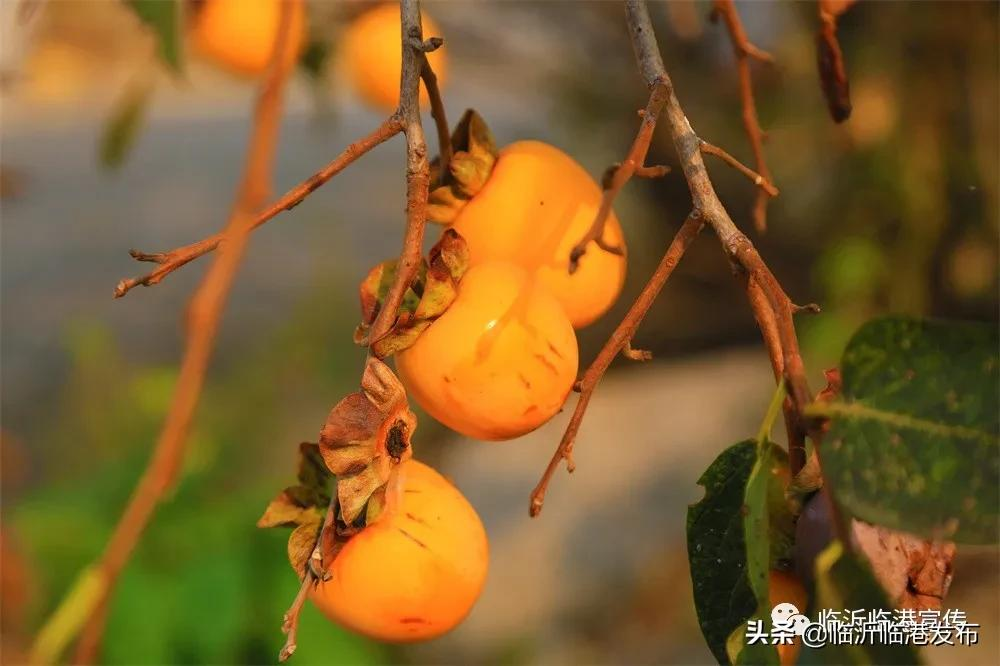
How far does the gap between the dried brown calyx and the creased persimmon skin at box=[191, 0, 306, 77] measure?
12.5 inches

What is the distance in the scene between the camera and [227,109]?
2.54 meters

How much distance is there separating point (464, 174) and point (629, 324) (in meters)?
0.10

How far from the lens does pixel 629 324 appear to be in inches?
12.0

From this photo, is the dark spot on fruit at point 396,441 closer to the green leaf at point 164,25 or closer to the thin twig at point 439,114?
the thin twig at point 439,114

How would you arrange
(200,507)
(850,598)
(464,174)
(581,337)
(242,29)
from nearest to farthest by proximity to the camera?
1. (850,598)
2. (464,174)
3. (242,29)
4. (200,507)
5. (581,337)

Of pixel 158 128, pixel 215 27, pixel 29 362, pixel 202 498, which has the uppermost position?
pixel 215 27

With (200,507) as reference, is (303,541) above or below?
above

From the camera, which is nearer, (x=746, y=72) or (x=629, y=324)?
(x=629, y=324)

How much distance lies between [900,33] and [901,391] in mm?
925

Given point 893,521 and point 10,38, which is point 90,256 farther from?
point 893,521

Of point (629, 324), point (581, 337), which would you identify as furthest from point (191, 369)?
point (581, 337)

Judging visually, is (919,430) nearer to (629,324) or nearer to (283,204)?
(629,324)

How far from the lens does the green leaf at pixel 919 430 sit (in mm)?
263

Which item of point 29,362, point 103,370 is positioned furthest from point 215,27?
point 29,362
